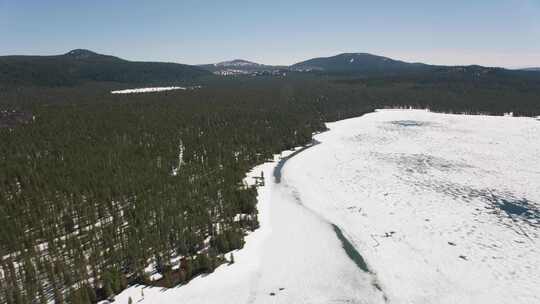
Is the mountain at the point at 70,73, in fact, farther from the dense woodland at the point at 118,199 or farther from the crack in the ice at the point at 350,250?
the crack in the ice at the point at 350,250

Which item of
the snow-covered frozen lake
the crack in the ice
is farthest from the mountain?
the crack in the ice

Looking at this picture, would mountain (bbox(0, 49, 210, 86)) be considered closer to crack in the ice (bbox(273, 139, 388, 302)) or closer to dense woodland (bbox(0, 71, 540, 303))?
dense woodland (bbox(0, 71, 540, 303))

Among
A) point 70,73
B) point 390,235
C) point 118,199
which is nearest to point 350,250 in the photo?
point 390,235

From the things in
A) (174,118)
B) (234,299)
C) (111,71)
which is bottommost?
(234,299)

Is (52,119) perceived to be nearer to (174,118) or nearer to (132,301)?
(174,118)

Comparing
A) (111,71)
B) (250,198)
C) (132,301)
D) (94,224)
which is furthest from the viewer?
(111,71)

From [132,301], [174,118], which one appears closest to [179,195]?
[132,301]

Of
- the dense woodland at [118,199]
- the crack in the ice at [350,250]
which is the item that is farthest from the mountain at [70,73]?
the crack in the ice at [350,250]

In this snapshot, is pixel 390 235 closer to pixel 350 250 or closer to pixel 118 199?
pixel 350 250
